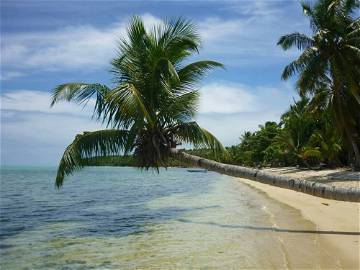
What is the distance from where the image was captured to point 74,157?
10352 millimetres

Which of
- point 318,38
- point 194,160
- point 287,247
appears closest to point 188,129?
point 194,160

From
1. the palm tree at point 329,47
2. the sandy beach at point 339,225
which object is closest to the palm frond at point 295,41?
the palm tree at point 329,47

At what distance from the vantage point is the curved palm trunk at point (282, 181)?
6582 millimetres

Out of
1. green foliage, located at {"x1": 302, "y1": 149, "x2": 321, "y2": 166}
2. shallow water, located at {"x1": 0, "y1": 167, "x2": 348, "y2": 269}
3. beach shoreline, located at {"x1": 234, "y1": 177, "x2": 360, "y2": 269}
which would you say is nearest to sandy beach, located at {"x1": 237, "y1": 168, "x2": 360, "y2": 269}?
beach shoreline, located at {"x1": 234, "y1": 177, "x2": 360, "y2": 269}

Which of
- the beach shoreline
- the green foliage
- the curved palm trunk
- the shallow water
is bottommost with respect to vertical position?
the shallow water

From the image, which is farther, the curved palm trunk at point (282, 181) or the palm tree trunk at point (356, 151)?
the palm tree trunk at point (356, 151)

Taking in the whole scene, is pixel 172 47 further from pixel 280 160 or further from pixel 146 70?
pixel 280 160

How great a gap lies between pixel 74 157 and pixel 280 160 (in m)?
41.3

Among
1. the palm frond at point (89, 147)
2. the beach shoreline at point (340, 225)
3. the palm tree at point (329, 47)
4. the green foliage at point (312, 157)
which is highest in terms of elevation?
the palm tree at point (329, 47)

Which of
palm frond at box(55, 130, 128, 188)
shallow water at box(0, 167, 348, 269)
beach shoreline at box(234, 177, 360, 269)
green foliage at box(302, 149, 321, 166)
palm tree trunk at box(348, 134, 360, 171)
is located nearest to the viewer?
beach shoreline at box(234, 177, 360, 269)

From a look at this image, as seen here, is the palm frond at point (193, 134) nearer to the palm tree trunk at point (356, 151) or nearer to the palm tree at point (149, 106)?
the palm tree at point (149, 106)

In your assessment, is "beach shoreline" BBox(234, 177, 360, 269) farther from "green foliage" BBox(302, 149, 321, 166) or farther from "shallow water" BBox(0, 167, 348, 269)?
"green foliage" BBox(302, 149, 321, 166)

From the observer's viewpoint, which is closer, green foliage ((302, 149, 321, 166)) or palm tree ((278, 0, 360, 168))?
palm tree ((278, 0, 360, 168))

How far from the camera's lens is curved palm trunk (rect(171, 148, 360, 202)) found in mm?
6582
